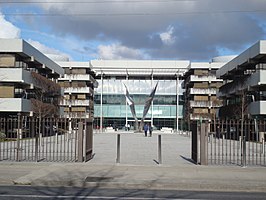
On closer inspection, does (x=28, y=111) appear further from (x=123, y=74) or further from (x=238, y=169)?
(x=123, y=74)

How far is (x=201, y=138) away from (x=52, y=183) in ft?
25.8

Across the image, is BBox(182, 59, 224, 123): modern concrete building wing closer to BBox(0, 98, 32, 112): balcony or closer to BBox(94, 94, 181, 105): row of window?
BBox(94, 94, 181, 105): row of window

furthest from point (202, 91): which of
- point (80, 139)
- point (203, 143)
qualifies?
point (80, 139)

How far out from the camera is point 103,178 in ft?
49.3

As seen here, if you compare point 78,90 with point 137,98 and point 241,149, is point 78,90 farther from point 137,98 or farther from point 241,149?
point 241,149

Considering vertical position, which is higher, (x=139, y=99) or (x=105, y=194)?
(x=139, y=99)

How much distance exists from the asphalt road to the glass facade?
93.5 m

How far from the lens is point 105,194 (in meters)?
12.2

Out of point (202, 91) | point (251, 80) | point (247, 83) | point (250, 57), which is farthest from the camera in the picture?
point (202, 91)

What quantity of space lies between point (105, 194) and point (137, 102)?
95.8 metres

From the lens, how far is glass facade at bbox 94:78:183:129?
10750 centimetres

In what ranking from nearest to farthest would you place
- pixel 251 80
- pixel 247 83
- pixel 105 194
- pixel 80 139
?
pixel 105 194 → pixel 80 139 → pixel 251 80 → pixel 247 83

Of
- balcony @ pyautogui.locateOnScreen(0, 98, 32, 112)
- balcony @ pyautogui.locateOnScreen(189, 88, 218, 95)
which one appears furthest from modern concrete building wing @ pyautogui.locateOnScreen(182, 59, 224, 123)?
balcony @ pyautogui.locateOnScreen(0, 98, 32, 112)

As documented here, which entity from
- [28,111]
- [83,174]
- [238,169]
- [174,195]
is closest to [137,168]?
[83,174]
